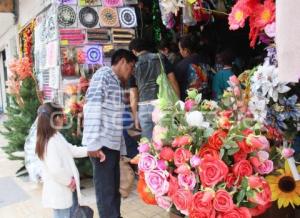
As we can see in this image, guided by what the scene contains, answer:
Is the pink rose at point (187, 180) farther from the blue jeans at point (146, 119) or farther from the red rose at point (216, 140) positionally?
the blue jeans at point (146, 119)

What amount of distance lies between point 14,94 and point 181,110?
4.85 m

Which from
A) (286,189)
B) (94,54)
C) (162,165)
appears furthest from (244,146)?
(94,54)

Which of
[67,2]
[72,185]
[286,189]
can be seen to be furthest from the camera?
[67,2]

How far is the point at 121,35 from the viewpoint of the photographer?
530 cm

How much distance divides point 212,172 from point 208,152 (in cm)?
10

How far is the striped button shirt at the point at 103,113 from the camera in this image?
312 cm

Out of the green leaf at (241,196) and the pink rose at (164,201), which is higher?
the green leaf at (241,196)

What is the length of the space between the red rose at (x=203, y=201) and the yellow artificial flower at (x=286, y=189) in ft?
1.70

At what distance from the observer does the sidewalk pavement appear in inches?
164

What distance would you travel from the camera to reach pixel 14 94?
5867 millimetres

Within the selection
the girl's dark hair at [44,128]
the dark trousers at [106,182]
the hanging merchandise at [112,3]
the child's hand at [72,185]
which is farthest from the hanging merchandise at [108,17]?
the child's hand at [72,185]

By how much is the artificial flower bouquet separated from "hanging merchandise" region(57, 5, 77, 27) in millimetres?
3714

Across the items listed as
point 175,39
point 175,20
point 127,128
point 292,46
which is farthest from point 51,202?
point 175,39

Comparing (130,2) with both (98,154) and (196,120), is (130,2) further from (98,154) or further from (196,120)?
(196,120)
